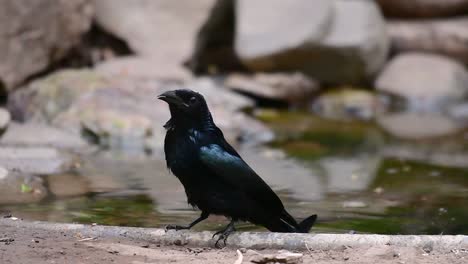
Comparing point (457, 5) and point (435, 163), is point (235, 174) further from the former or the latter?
point (457, 5)

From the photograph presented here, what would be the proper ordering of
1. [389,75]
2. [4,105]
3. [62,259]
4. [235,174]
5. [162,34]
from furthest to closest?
[389,75], [162,34], [4,105], [235,174], [62,259]

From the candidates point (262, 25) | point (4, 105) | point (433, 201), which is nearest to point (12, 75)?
point (4, 105)

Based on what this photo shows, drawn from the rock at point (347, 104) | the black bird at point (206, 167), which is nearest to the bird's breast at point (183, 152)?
the black bird at point (206, 167)

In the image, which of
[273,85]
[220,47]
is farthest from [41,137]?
[220,47]

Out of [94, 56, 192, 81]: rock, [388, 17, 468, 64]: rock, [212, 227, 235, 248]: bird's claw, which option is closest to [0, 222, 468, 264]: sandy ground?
[212, 227, 235, 248]: bird's claw

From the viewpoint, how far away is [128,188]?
662 centimetres

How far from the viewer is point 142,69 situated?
10.9 m

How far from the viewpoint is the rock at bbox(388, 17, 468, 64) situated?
1320cm

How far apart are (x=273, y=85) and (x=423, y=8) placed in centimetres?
306

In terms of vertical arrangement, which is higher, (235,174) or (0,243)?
(235,174)

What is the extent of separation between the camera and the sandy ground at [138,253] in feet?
12.8

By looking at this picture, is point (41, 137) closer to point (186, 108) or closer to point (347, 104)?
point (186, 108)

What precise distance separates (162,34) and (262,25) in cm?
134

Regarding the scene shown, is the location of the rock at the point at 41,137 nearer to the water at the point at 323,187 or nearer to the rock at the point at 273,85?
the water at the point at 323,187
